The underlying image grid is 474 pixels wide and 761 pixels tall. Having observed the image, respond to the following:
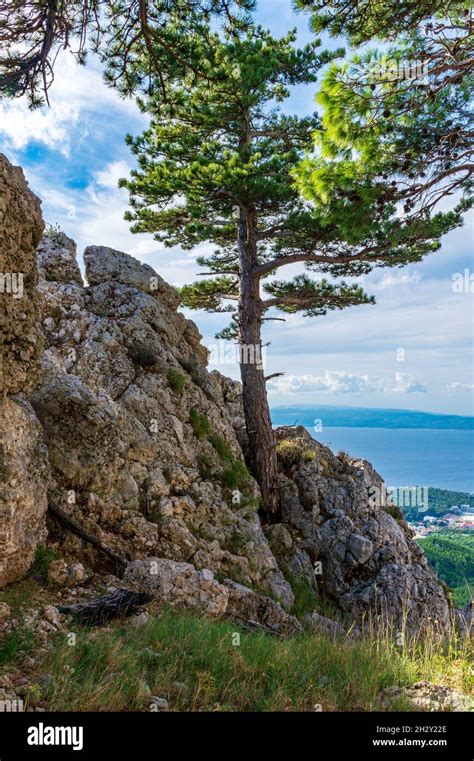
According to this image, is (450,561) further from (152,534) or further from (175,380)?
(152,534)

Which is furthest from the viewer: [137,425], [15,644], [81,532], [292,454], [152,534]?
[292,454]

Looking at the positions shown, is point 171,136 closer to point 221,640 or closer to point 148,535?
point 148,535

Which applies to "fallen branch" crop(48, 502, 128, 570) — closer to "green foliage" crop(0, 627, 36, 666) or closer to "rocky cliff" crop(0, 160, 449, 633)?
"rocky cliff" crop(0, 160, 449, 633)

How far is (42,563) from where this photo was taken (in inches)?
226

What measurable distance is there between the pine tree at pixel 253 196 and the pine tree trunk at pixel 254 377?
3 cm

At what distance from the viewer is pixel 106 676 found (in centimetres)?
389

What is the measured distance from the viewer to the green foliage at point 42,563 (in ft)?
18.3

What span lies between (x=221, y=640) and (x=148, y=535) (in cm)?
277

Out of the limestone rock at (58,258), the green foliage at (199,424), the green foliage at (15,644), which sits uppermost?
the limestone rock at (58,258)

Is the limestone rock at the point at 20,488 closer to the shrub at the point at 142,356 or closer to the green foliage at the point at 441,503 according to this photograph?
the shrub at the point at 142,356

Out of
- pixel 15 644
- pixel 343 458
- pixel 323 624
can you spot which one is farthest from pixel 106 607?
pixel 343 458

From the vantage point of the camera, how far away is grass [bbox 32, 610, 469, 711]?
12.6 feet

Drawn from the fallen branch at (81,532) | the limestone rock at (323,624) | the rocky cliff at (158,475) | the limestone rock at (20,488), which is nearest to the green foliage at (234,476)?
the rocky cliff at (158,475)

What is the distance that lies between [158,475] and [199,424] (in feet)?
7.53
